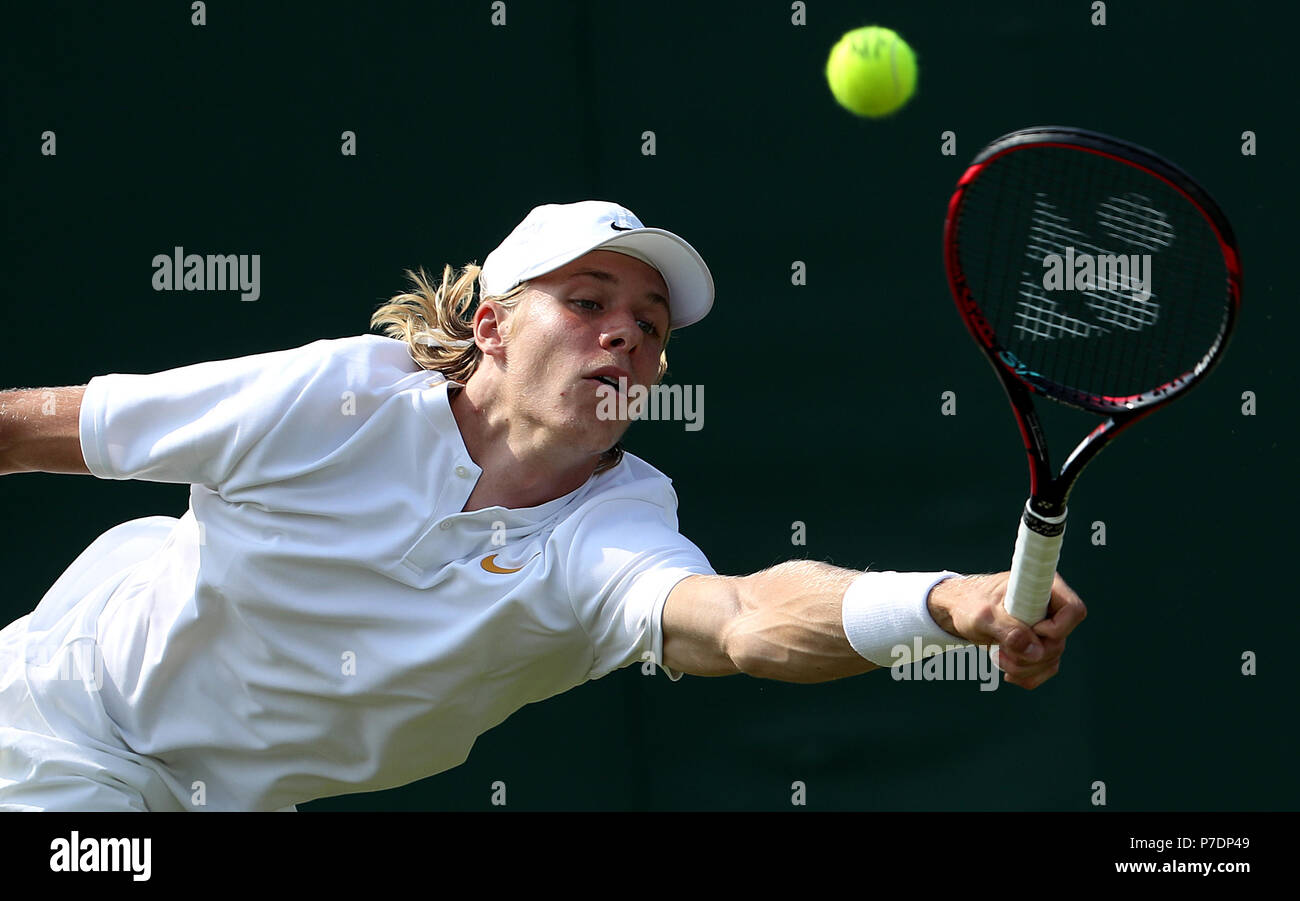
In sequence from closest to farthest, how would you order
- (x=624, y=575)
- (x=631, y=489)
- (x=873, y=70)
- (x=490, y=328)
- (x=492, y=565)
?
1. (x=624, y=575)
2. (x=492, y=565)
3. (x=631, y=489)
4. (x=490, y=328)
5. (x=873, y=70)

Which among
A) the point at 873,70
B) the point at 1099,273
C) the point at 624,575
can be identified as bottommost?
the point at 624,575

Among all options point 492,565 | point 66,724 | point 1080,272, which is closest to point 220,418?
point 492,565

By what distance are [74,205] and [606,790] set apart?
6.36 feet

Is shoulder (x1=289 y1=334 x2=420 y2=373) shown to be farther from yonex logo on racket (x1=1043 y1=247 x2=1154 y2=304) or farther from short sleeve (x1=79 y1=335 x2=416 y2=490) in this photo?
yonex logo on racket (x1=1043 y1=247 x2=1154 y2=304)

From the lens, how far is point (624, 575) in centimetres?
234

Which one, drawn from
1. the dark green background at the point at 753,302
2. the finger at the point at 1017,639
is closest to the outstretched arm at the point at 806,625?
the finger at the point at 1017,639

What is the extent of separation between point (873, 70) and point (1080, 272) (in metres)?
0.85

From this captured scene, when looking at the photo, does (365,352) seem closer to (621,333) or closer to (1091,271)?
(621,333)

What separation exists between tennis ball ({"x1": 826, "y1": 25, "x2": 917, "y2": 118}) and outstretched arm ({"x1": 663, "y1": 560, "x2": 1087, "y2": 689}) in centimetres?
168

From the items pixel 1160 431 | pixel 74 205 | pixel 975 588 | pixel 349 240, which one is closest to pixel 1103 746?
pixel 1160 431

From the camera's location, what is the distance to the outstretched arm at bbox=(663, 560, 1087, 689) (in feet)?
5.99

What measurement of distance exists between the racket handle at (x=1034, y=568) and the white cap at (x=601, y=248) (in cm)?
94

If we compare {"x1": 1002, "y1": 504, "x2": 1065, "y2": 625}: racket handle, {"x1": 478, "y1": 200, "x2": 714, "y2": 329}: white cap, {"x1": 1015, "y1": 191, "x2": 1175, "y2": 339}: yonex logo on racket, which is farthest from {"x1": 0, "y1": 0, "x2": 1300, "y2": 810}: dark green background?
{"x1": 1002, "y1": 504, "x2": 1065, "y2": 625}: racket handle

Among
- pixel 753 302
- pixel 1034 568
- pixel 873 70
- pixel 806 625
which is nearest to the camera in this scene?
pixel 1034 568
